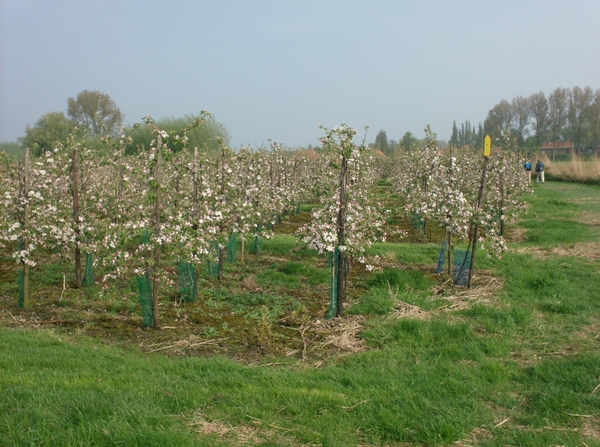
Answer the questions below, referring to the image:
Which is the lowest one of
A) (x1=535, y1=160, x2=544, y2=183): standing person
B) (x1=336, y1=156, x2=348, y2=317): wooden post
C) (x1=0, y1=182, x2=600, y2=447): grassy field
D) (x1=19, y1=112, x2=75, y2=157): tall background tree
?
(x1=0, y1=182, x2=600, y2=447): grassy field

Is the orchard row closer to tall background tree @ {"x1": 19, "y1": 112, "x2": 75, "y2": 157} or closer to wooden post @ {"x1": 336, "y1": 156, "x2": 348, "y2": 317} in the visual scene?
wooden post @ {"x1": 336, "y1": 156, "x2": 348, "y2": 317}

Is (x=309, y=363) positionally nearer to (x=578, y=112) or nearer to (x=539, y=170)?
(x=539, y=170)

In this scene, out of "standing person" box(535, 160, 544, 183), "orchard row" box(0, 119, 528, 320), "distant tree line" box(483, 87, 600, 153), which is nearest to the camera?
"orchard row" box(0, 119, 528, 320)

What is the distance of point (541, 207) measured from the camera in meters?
20.2

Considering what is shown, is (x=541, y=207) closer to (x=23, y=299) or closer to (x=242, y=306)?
(x=242, y=306)

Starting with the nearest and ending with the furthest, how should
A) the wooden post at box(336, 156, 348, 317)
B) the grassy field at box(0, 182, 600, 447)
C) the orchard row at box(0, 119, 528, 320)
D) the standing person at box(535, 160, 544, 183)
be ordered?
the grassy field at box(0, 182, 600, 447) → the orchard row at box(0, 119, 528, 320) → the wooden post at box(336, 156, 348, 317) → the standing person at box(535, 160, 544, 183)

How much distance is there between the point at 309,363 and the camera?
18.6ft

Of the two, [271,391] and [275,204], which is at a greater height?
[275,204]

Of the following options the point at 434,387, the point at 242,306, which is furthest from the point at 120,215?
the point at 434,387

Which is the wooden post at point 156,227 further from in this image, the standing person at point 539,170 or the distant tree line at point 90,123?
the standing person at point 539,170

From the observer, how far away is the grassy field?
401 cm

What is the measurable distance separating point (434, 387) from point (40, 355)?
155 inches

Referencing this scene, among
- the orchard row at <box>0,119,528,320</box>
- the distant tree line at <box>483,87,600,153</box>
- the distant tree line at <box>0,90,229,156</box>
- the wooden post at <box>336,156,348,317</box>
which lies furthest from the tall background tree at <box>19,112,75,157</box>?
the distant tree line at <box>483,87,600,153</box>

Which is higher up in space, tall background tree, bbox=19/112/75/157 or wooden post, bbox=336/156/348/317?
tall background tree, bbox=19/112/75/157
